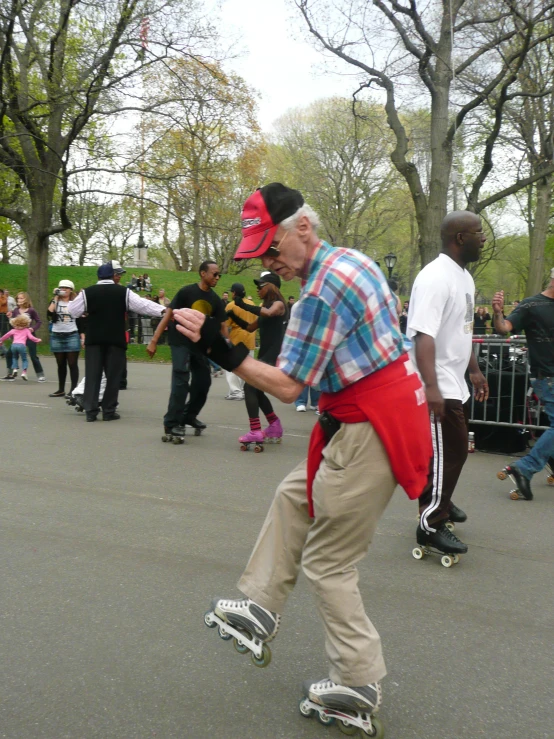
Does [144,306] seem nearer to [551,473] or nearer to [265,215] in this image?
[551,473]

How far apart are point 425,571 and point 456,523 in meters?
1.25

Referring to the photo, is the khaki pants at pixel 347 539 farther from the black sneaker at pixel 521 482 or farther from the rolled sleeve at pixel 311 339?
the black sneaker at pixel 521 482

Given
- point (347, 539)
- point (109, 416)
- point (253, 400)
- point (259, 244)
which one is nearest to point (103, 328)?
point (109, 416)

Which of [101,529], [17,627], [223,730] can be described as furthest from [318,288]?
[101,529]

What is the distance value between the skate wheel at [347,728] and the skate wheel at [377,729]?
6 centimetres

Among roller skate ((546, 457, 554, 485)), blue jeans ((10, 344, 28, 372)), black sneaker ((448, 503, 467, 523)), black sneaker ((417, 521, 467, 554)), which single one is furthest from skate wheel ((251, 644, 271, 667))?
blue jeans ((10, 344, 28, 372))

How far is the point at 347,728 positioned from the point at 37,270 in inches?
883

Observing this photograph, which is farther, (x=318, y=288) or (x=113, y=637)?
(x=113, y=637)

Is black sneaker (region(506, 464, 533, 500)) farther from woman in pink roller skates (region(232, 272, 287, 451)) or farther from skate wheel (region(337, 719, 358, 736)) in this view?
skate wheel (region(337, 719, 358, 736))

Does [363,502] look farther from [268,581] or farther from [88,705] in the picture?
[88,705]

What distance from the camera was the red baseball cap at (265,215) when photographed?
2791 mm

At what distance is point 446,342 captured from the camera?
4.69m

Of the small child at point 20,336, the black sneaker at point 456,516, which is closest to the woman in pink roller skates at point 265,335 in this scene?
the black sneaker at point 456,516

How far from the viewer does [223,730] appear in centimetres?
286
